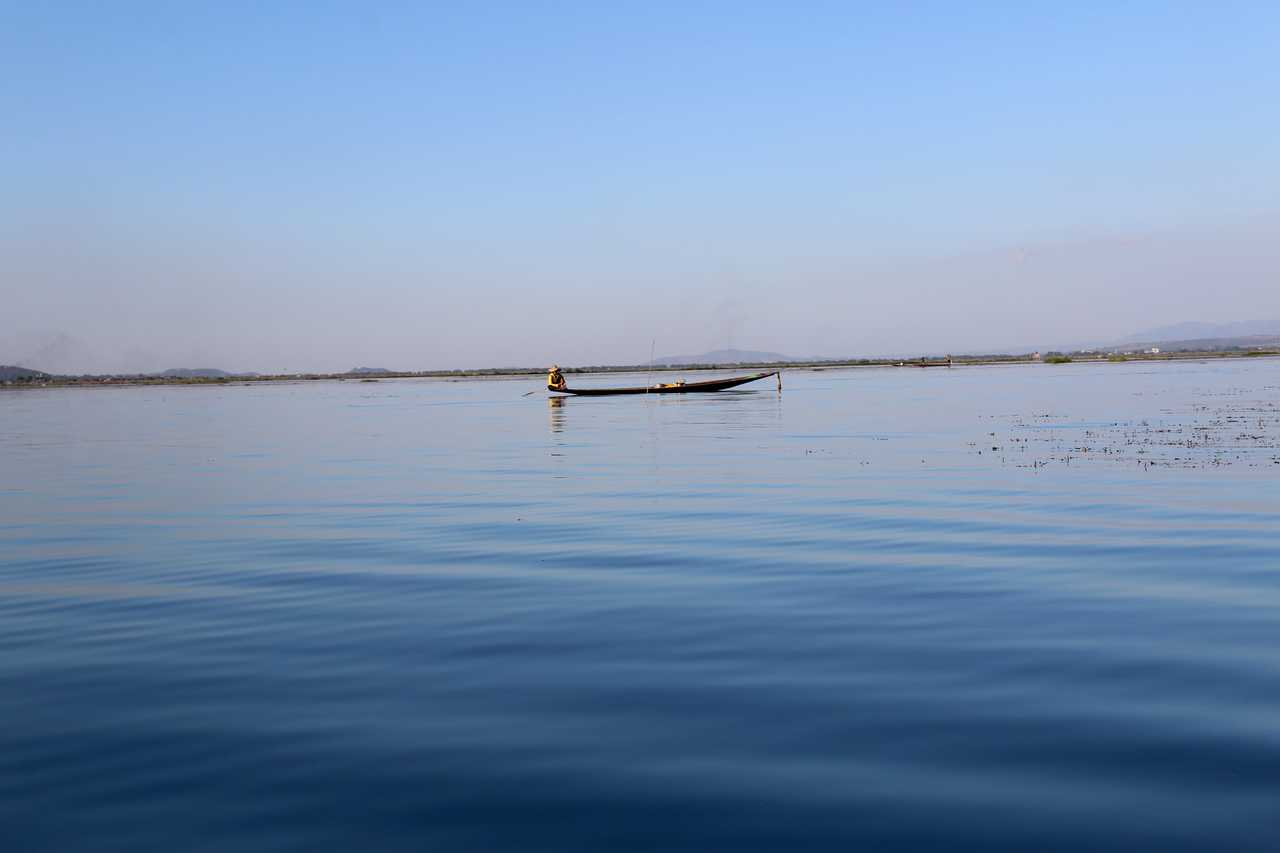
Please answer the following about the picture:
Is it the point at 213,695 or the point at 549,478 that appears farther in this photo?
Answer: the point at 549,478

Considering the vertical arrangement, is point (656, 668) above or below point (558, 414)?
below

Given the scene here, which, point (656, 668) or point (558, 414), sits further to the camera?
point (558, 414)

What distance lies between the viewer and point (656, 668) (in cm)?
1017

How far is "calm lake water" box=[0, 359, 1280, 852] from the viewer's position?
6820mm

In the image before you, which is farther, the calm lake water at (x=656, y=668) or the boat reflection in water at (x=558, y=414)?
the boat reflection in water at (x=558, y=414)

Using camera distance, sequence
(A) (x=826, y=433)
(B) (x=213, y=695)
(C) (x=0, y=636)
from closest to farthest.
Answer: (B) (x=213, y=695)
(C) (x=0, y=636)
(A) (x=826, y=433)

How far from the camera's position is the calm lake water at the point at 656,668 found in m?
6.82

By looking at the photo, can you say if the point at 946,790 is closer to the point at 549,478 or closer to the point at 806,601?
the point at 806,601

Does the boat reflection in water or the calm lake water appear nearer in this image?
the calm lake water

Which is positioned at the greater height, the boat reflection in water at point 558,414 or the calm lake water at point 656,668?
the boat reflection in water at point 558,414

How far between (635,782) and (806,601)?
6.05 metres

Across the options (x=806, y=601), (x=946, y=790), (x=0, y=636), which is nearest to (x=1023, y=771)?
→ (x=946, y=790)

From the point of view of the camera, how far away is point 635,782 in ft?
24.1

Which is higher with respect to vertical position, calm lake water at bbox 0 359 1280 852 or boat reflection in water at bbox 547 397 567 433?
boat reflection in water at bbox 547 397 567 433
